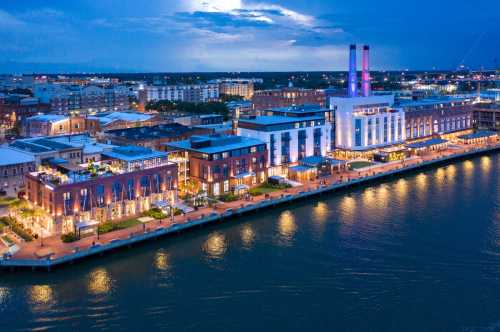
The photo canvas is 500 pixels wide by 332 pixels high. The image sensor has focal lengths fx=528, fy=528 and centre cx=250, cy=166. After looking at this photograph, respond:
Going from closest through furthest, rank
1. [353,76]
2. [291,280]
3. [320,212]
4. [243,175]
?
[291,280] < [320,212] < [243,175] < [353,76]

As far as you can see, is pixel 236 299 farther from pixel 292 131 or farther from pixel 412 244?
pixel 292 131

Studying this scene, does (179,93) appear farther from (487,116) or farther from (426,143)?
(426,143)

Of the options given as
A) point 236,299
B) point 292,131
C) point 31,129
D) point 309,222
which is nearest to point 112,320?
point 236,299

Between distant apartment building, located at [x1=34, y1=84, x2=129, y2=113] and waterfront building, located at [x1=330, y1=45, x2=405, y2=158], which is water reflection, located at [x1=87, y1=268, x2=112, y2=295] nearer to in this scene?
waterfront building, located at [x1=330, y1=45, x2=405, y2=158]

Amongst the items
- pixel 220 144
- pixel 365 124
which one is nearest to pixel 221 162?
pixel 220 144

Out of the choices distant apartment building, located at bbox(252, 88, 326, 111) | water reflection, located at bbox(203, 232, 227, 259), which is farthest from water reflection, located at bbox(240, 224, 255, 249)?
distant apartment building, located at bbox(252, 88, 326, 111)

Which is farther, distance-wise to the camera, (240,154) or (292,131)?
(292,131)
